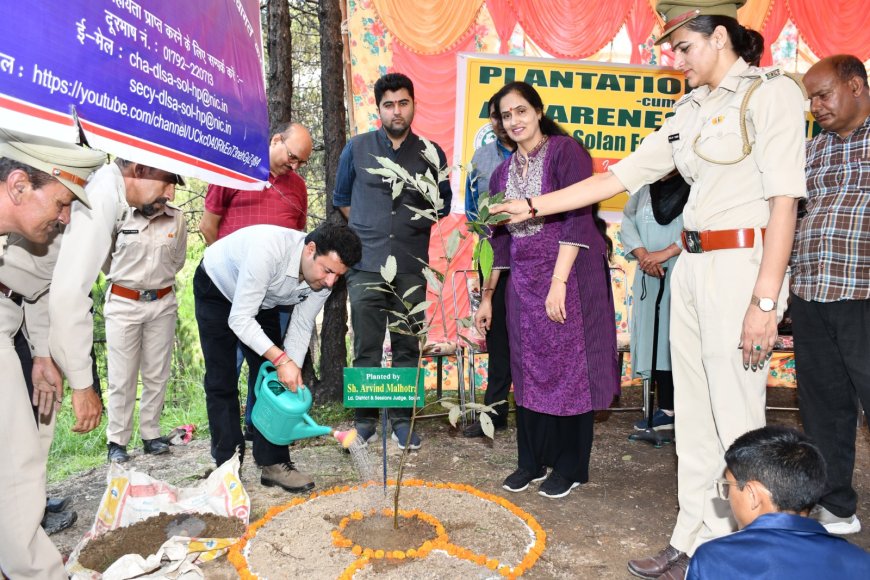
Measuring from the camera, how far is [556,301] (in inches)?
124

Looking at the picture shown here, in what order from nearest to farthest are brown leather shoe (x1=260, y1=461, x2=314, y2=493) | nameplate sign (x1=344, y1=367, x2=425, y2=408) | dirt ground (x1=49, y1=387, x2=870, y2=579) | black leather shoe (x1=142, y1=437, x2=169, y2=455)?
nameplate sign (x1=344, y1=367, x2=425, y2=408), dirt ground (x1=49, y1=387, x2=870, y2=579), brown leather shoe (x1=260, y1=461, x2=314, y2=493), black leather shoe (x1=142, y1=437, x2=169, y2=455)

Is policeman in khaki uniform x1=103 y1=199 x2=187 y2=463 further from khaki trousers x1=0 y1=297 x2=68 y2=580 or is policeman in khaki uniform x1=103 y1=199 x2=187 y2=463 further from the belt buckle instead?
the belt buckle

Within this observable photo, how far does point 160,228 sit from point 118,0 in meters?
1.79

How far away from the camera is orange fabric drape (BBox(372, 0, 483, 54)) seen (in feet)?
16.4

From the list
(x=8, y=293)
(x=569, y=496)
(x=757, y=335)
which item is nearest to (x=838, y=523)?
(x=569, y=496)

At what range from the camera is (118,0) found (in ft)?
7.39

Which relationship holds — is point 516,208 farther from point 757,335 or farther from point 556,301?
point 757,335

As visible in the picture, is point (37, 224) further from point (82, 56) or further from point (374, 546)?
point (374, 546)

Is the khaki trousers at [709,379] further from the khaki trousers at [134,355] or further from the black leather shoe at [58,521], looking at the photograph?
the khaki trousers at [134,355]

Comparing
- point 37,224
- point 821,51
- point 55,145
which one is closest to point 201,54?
point 55,145

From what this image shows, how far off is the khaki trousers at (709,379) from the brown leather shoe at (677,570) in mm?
50

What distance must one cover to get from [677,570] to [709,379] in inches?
28.9

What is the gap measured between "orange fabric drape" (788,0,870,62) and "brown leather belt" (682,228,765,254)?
4.02m

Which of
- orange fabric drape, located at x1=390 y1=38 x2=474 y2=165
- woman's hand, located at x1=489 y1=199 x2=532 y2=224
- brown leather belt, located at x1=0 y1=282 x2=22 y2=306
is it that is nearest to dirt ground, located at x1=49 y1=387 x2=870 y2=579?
brown leather belt, located at x1=0 y1=282 x2=22 y2=306
